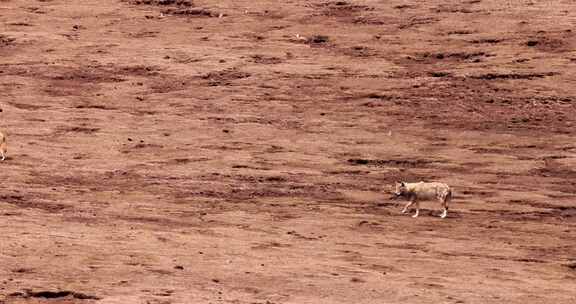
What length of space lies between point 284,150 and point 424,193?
5369mm

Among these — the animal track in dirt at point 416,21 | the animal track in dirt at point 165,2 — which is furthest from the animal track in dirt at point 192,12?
the animal track in dirt at point 416,21

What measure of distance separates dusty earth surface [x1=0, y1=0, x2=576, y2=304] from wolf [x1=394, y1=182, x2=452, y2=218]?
308 millimetres

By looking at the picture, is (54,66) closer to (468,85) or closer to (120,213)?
(468,85)

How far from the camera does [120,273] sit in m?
18.3

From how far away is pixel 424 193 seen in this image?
23.8 meters

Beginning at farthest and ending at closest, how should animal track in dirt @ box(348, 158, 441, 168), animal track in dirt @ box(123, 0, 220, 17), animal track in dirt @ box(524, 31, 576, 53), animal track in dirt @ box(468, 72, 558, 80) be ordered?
animal track in dirt @ box(123, 0, 220, 17)
animal track in dirt @ box(524, 31, 576, 53)
animal track in dirt @ box(468, 72, 558, 80)
animal track in dirt @ box(348, 158, 441, 168)

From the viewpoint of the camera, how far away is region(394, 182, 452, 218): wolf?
2378 cm

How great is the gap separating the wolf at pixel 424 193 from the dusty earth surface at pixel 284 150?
308 mm

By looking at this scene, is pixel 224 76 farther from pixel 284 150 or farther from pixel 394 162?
pixel 394 162

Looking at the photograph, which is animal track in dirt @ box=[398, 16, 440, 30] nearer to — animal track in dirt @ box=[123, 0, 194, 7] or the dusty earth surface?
the dusty earth surface

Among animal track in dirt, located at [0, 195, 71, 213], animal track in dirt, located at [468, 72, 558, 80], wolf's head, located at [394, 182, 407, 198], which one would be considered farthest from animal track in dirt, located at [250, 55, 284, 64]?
animal track in dirt, located at [0, 195, 71, 213]

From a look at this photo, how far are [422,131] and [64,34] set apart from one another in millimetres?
11596

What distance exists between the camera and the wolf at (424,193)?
23.8 meters

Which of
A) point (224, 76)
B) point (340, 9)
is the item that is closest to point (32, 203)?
point (224, 76)
